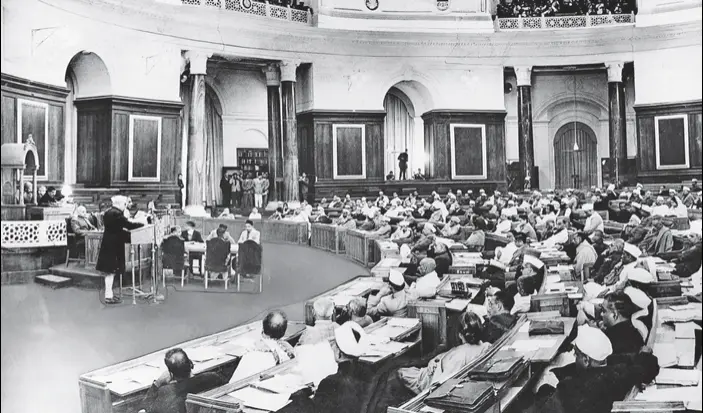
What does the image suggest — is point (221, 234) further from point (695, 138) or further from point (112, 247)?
point (695, 138)

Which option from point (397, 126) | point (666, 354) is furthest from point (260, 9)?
point (666, 354)

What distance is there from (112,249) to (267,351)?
1318 mm

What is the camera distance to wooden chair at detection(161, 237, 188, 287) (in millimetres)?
4297

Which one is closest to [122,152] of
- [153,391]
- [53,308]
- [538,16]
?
[53,308]

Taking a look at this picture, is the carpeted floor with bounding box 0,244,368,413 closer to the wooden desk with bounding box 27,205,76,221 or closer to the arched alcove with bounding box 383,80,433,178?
the wooden desk with bounding box 27,205,76,221

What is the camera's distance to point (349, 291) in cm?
511

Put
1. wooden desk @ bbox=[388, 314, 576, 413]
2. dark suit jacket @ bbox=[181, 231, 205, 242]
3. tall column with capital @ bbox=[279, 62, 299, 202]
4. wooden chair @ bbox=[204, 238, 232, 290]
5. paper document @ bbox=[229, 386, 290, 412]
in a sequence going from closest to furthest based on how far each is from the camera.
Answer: wooden desk @ bbox=[388, 314, 576, 413], paper document @ bbox=[229, 386, 290, 412], wooden chair @ bbox=[204, 238, 232, 290], dark suit jacket @ bbox=[181, 231, 205, 242], tall column with capital @ bbox=[279, 62, 299, 202]

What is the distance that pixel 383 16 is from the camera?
190 inches

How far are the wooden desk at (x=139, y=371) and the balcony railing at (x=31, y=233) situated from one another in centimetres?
93

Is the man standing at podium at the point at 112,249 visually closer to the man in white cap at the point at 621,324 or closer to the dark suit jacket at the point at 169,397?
Result: the dark suit jacket at the point at 169,397

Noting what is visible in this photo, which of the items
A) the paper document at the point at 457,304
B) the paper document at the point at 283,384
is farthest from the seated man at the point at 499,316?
the paper document at the point at 283,384

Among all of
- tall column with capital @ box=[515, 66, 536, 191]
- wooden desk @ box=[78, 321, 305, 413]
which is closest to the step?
wooden desk @ box=[78, 321, 305, 413]

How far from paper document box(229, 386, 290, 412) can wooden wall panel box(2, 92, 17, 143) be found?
2.24m

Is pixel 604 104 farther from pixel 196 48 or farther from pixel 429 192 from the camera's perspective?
pixel 196 48
